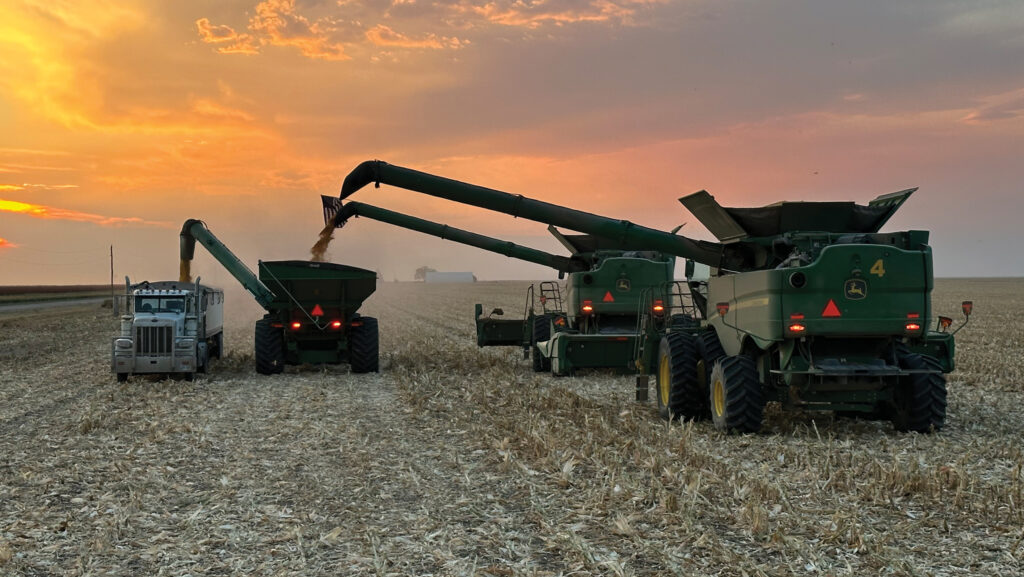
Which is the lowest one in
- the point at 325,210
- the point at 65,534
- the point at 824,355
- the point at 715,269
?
the point at 65,534

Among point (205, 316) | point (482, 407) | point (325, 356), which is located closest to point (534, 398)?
point (482, 407)

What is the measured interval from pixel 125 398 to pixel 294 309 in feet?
14.9

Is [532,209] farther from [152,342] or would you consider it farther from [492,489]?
[152,342]

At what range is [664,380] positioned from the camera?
43.3ft

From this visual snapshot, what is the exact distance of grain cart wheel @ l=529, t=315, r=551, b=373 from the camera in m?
19.9

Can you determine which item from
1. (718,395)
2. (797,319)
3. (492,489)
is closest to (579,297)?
(718,395)

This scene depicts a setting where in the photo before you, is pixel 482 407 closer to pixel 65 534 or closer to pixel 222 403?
pixel 222 403

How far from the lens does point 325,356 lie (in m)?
20.6

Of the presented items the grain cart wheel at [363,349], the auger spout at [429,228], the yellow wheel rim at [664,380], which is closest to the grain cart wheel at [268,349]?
the grain cart wheel at [363,349]

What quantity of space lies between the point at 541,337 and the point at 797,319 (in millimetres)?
10615

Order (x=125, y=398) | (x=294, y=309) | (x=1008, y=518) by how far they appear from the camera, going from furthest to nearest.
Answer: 1. (x=294, y=309)
2. (x=125, y=398)
3. (x=1008, y=518)

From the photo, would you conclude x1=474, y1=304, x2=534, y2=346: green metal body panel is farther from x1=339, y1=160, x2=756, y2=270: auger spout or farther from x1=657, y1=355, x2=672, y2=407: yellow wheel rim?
x1=657, y1=355, x2=672, y2=407: yellow wheel rim

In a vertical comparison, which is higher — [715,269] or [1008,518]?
[715,269]

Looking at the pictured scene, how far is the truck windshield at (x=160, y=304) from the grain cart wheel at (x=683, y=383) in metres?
11.5
